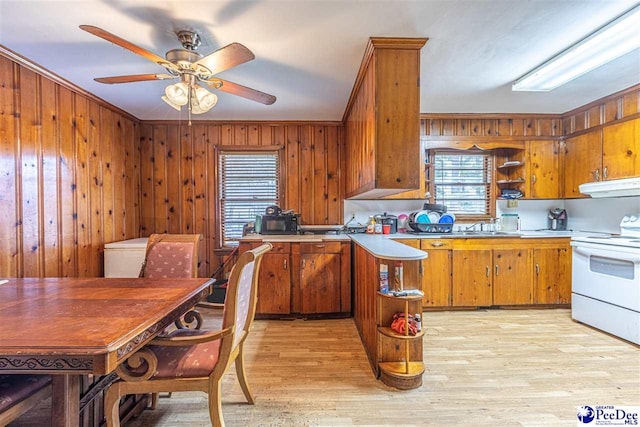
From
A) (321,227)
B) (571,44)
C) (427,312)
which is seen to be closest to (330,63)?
(571,44)

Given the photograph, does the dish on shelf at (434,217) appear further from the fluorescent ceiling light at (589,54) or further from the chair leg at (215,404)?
the chair leg at (215,404)

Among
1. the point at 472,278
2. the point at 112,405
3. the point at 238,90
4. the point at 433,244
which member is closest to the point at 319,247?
the point at 433,244

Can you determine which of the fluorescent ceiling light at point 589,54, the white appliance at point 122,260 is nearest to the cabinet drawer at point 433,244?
the fluorescent ceiling light at point 589,54

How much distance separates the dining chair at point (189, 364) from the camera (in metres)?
1.27

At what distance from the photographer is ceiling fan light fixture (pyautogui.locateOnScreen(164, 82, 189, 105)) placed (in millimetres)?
1880

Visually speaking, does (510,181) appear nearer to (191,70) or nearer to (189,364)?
(191,70)

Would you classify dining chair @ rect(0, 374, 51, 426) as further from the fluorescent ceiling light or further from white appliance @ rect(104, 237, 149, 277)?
the fluorescent ceiling light

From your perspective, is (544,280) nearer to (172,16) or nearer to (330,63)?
(330,63)

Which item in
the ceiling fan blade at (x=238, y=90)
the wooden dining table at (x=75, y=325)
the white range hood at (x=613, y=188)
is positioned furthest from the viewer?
the white range hood at (x=613, y=188)

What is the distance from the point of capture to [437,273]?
3.37m

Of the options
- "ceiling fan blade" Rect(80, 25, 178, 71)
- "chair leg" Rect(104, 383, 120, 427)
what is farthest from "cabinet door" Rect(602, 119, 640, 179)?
"chair leg" Rect(104, 383, 120, 427)

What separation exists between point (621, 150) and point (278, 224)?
12.7 ft

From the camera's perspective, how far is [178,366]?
1.36 m

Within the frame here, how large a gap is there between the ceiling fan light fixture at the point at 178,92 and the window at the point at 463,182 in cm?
320
